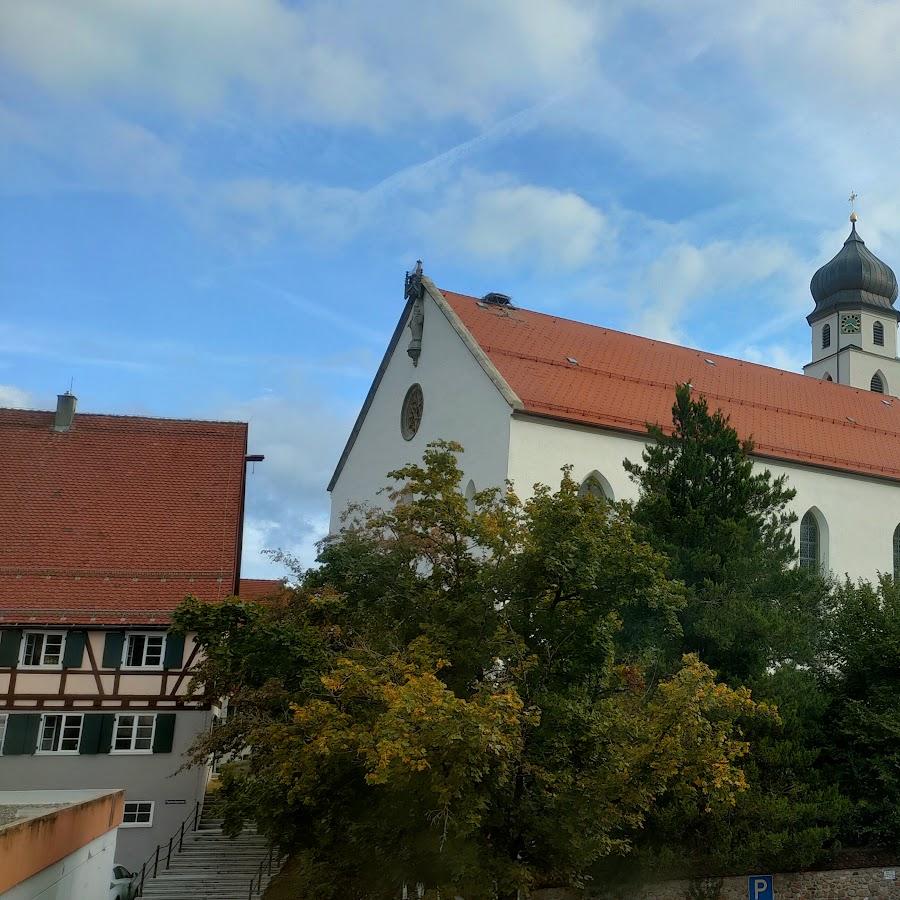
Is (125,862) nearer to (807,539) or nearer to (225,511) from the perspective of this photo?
(225,511)

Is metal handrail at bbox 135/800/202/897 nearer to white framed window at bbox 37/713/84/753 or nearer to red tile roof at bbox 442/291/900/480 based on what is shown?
white framed window at bbox 37/713/84/753

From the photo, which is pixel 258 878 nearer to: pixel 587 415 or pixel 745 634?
pixel 745 634

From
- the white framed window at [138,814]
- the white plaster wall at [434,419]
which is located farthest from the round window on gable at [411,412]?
the white framed window at [138,814]

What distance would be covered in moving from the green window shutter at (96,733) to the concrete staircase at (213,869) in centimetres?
235

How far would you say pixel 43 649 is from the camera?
19609 mm

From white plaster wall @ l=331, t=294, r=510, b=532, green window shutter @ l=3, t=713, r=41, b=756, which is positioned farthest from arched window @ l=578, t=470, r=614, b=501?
green window shutter @ l=3, t=713, r=41, b=756

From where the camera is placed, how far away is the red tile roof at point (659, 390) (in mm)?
24969

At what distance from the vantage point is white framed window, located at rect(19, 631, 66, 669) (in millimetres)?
19484

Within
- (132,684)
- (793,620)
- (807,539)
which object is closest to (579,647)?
(793,620)

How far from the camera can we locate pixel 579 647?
11.2 metres

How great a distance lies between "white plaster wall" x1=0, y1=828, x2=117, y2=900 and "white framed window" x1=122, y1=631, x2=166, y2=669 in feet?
16.5

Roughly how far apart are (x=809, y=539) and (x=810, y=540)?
5cm

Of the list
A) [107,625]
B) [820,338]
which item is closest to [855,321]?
[820,338]

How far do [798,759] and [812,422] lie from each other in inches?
592
